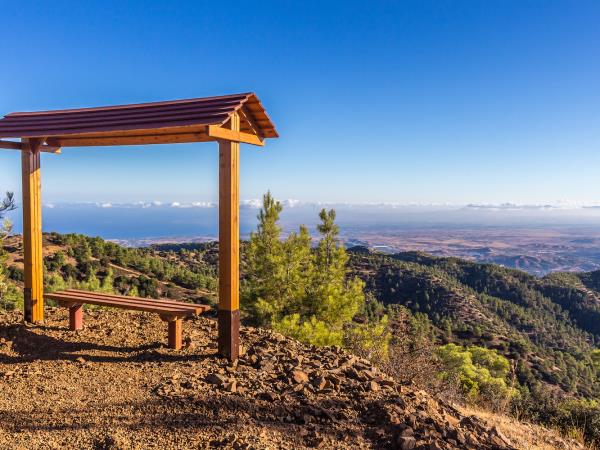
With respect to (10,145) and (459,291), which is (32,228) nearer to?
(10,145)

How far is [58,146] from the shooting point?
19.7ft

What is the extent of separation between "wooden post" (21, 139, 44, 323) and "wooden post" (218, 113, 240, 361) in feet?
9.43

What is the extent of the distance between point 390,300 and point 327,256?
34.5m

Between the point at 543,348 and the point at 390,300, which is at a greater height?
the point at 390,300

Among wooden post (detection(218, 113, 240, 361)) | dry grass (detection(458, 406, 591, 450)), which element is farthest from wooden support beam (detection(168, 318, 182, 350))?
dry grass (detection(458, 406, 591, 450))

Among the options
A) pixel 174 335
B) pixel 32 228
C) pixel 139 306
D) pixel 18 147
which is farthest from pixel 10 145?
pixel 174 335

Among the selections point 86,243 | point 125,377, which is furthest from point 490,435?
point 86,243

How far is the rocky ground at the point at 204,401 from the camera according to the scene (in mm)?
3172

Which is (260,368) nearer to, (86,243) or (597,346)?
(86,243)

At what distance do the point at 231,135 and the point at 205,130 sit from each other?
0.40 m

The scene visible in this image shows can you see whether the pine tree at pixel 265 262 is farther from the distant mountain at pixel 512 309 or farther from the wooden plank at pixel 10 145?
the distant mountain at pixel 512 309

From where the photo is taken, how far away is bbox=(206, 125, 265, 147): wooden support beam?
4188 millimetres

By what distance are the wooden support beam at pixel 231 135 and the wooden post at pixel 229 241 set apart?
0.05 meters

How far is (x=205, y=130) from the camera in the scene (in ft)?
13.6
